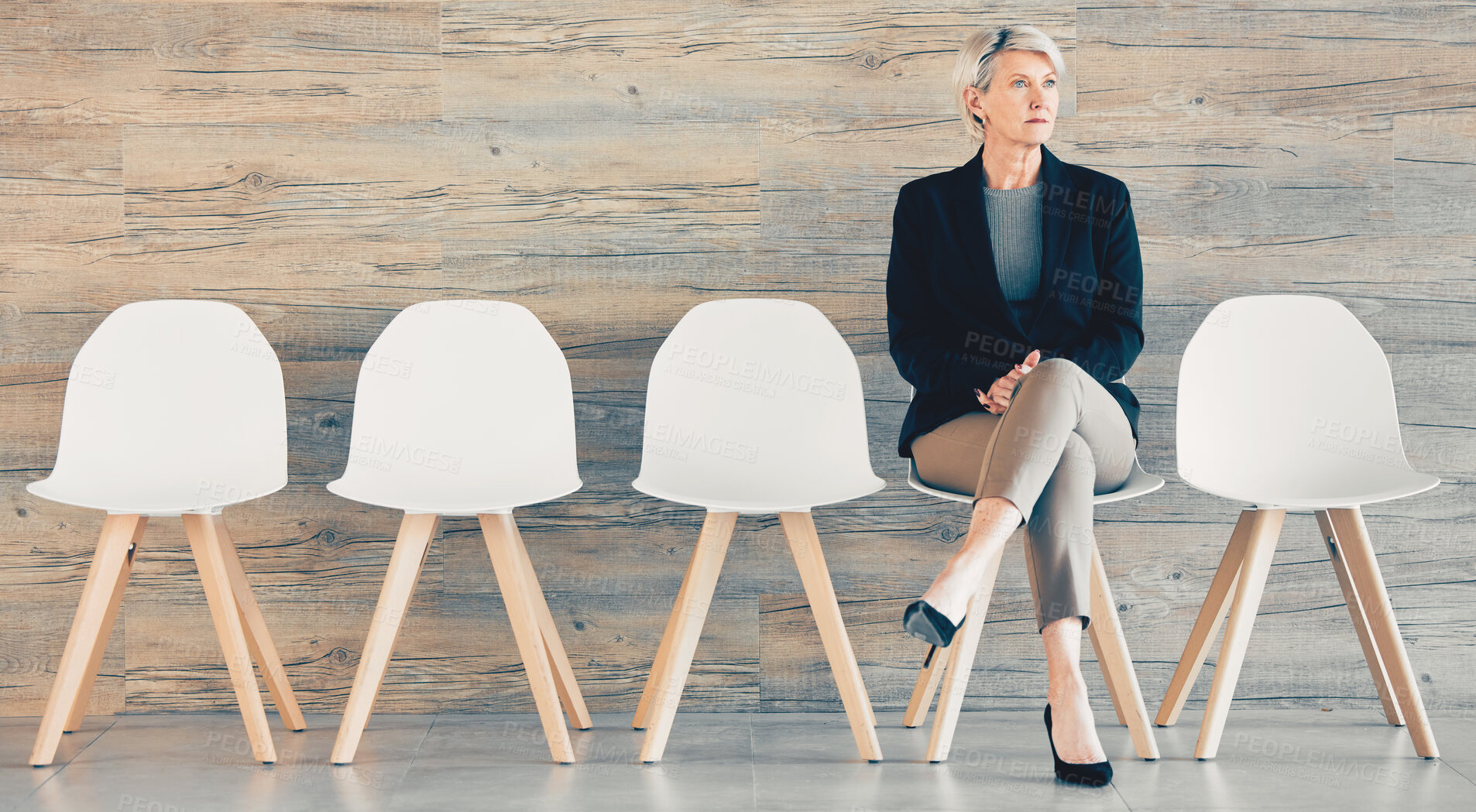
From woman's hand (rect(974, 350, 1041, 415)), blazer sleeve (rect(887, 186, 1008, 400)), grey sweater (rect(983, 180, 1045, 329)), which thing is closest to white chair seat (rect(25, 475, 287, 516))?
blazer sleeve (rect(887, 186, 1008, 400))

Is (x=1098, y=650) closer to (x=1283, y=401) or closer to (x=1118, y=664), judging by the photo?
(x=1118, y=664)

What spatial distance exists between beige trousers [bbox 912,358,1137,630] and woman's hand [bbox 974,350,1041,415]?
0.03 m

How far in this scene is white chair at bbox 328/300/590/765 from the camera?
2.05 metres

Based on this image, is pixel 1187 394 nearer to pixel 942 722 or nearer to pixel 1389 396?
pixel 1389 396

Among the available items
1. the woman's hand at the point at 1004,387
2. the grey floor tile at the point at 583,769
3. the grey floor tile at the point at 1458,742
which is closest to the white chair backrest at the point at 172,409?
the grey floor tile at the point at 583,769

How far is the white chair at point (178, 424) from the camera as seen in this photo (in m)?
Result: 2.04

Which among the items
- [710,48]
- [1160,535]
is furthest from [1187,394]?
[710,48]

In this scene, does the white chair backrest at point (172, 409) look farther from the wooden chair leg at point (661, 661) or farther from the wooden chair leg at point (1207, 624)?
the wooden chair leg at point (1207, 624)

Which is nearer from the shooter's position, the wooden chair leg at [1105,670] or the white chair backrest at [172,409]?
the wooden chair leg at [1105,670]

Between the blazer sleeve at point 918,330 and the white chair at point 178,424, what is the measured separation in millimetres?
1199

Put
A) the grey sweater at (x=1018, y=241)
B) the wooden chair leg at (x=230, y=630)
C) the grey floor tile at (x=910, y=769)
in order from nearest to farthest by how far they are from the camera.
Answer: the grey floor tile at (x=910, y=769), the wooden chair leg at (x=230, y=630), the grey sweater at (x=1018, y=241)

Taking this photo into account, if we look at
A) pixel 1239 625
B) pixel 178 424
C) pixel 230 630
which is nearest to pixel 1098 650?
pixel 1239 625

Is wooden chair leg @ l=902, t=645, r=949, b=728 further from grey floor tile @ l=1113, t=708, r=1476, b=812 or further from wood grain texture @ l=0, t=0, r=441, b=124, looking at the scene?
wood grain texture @ l=0, t=0, r=441, b=124

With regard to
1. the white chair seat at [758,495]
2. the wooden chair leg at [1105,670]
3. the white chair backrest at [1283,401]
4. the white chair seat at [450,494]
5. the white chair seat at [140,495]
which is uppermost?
the white chair backrest at [1283,401]
